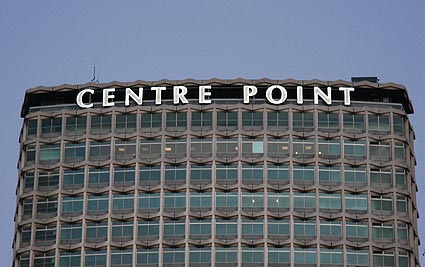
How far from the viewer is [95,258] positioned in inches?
7805

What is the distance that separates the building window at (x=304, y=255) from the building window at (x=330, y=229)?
3099 mm

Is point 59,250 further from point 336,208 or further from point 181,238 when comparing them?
point 336,208

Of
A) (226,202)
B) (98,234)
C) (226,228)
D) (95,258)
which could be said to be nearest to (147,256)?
(95,258)

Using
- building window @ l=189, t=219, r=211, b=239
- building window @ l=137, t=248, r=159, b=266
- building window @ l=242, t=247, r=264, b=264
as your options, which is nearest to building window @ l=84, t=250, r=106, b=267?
building window @ l=137, t=248, r=159, b=266

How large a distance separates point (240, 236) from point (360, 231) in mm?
19091

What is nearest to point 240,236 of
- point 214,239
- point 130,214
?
point 214,239

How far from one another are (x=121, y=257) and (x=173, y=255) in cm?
824

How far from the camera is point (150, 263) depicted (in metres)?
197

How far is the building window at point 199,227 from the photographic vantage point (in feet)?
649

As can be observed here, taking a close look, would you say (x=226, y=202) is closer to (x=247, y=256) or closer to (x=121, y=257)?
(x=247, y=256)

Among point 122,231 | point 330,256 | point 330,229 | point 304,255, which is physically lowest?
point 330,256

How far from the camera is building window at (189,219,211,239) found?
649 feet

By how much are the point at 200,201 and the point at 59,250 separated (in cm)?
2371

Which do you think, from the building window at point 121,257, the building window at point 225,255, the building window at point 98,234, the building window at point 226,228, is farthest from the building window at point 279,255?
the building window at point 98,234
